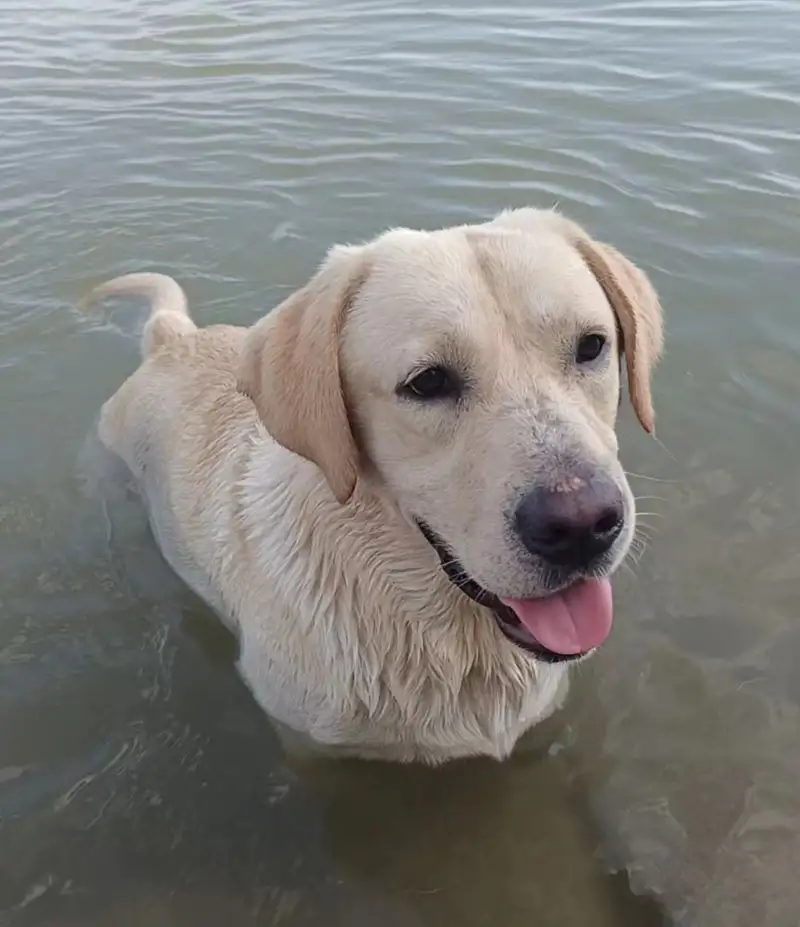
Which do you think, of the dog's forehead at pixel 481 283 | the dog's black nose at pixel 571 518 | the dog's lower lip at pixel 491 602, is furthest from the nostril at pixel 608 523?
the dog's forehead at pixel 481 283

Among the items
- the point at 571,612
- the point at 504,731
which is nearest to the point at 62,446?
the point at 504,731

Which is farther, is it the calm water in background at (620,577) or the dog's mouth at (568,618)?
the calm water in background at (620,577)

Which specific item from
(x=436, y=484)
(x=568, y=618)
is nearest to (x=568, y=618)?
(x=568, y=618)

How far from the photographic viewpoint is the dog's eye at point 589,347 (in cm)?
299

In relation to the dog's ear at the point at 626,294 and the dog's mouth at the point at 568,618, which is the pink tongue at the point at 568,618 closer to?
the dog's mouth at the point at 568,618

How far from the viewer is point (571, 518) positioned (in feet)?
8.46

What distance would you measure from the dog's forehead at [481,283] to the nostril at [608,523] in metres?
0.64

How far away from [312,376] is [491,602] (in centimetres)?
92

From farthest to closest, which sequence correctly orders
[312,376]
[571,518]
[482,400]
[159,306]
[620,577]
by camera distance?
[159,306]
[620,577]
[312,376]
[482,400]
[571,518]

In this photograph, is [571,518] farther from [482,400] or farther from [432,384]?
[432,384]

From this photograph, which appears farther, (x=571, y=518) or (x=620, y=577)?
(x=620, y=577)

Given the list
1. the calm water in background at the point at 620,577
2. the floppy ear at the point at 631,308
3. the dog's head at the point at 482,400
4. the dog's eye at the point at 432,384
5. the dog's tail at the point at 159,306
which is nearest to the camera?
the dog's head at the point at 482,400

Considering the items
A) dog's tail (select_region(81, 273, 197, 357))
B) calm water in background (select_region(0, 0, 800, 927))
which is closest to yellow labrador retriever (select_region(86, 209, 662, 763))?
calm water in background (select_region(0, 0, 800, 927))

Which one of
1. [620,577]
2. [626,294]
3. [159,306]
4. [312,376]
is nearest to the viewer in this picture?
[312,376]
